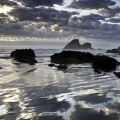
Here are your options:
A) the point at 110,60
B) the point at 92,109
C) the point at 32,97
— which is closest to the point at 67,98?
the point at 32,97

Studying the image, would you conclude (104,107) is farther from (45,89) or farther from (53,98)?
(45,89)

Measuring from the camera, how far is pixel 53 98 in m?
18.1

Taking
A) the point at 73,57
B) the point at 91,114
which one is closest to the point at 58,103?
the point at 91,114

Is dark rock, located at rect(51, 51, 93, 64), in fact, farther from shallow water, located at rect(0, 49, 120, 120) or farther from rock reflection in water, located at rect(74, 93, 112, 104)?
rock reflection in water, located at rect(74, 93, 112, 104)

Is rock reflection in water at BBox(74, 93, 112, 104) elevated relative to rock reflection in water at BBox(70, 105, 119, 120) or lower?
lower

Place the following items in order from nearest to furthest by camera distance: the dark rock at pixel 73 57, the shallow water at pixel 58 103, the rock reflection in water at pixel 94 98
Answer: the shallow water at pixel 58 103 → the rock reflection in water at pixel 94 98 → the dark rock at pixel 73 57

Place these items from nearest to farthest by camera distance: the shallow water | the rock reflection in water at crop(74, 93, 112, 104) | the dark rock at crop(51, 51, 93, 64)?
the shallow water, the rock reflection in water at crop(74, 93, 112, 104), the dark rock at crop(51, 51, 93, 64)

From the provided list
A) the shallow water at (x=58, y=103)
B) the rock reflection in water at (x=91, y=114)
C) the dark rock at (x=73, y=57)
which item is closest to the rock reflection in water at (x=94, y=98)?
the shallow water at (x=58, y=103)

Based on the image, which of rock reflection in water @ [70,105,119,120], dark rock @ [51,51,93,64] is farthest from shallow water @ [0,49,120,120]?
dark rock @ [51,51,93,64]

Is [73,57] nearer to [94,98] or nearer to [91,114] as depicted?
[94,98]

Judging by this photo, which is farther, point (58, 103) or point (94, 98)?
point (94, 98)

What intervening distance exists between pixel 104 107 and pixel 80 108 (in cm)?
142

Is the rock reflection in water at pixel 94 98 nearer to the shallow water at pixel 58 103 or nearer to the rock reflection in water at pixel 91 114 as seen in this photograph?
the shallow water at pixel 58 103

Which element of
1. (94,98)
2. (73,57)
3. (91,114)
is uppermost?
(91,114)
